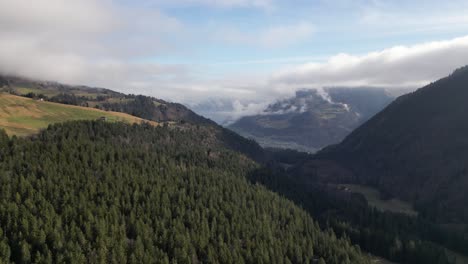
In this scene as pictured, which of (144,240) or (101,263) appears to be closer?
(101,263)

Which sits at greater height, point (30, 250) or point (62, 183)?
point (62, 183)

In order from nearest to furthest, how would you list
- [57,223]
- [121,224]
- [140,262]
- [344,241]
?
[140,262]
[57,223]
[121,224]
[344,241]

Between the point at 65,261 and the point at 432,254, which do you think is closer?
the point at 65,261

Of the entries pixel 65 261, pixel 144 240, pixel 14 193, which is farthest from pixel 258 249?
pixel 14 193

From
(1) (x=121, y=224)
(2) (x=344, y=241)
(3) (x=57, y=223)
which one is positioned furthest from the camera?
(2) (x=344, y=241)

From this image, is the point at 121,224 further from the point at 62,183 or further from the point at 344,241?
the point at 344,241

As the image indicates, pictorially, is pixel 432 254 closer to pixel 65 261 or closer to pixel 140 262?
pixel 140 262

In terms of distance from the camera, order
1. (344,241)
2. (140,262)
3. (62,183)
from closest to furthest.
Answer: (140,262), (62,183), (344,241)

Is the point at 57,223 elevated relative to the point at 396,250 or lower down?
elevated

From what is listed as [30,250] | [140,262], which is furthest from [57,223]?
[140,262]

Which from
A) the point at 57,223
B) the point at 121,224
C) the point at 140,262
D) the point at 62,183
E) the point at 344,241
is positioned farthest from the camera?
the point at 344,241
